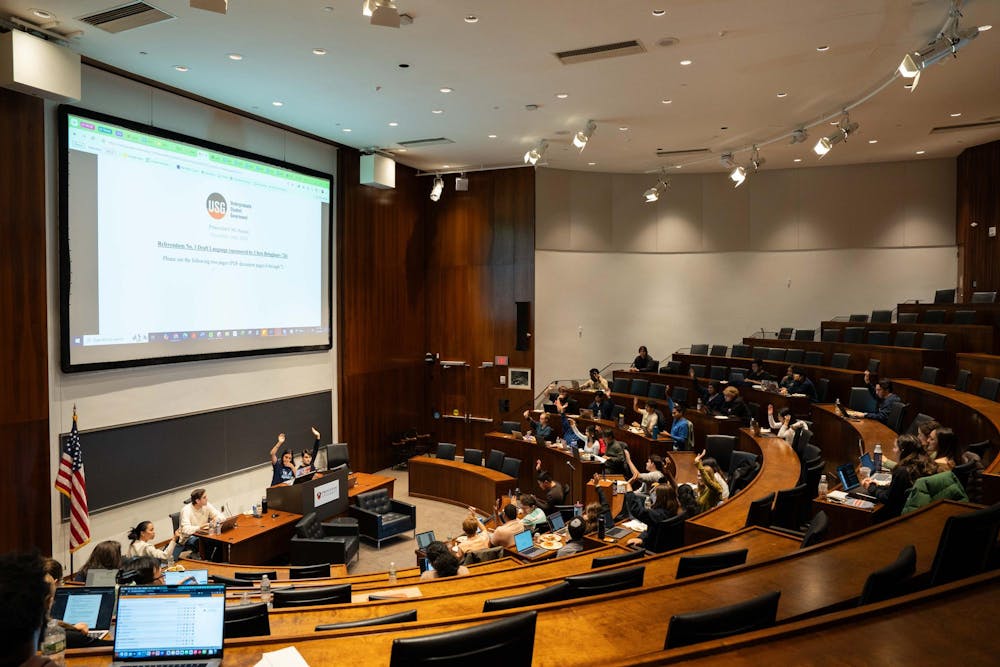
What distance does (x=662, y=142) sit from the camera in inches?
443

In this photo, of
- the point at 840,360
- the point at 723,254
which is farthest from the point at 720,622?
the point at 723,254

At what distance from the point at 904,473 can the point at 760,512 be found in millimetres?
1084

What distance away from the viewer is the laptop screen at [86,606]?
362 centimetres

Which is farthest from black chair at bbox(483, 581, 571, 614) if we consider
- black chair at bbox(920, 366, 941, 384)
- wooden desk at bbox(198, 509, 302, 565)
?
black chair at bbox(920, 366, 941, 384)

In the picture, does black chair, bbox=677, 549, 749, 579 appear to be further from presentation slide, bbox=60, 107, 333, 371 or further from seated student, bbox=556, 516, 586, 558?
presentation slide, bbox=60, 107, 333, 371

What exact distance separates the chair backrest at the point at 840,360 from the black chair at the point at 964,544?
331 inches

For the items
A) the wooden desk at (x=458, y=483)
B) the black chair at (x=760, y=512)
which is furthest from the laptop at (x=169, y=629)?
the wooden desk at (x=458, y=483)

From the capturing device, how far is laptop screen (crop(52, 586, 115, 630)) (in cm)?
362

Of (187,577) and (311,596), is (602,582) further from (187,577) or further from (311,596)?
(187,577)

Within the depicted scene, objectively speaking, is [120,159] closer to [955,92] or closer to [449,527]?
[449,527]

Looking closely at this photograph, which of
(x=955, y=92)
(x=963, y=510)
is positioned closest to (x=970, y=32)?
(x=955, y=92)

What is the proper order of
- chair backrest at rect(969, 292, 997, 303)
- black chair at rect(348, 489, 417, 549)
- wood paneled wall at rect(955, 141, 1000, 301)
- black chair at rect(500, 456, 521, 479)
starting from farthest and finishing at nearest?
wood paneled wall at rect(955, 141, 1000, 301), chair backrest at rect(969, 292, 997, 303), black chair at rect(500, 456, 521, 479), black chair at rect(348, 489, 417, 549)

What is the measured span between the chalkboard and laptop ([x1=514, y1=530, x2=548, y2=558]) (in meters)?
4.84

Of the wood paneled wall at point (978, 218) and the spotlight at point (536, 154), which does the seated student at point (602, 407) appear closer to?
the spotlight at point (536, 154)
